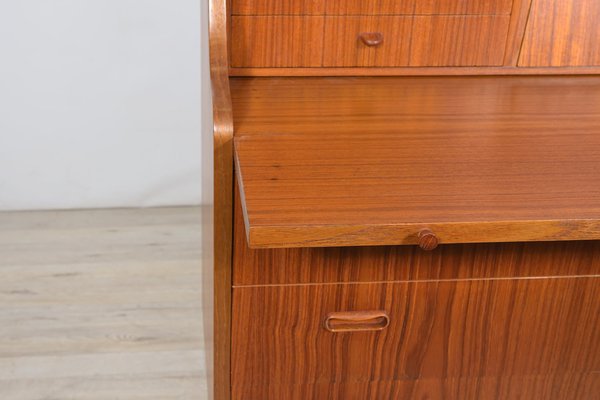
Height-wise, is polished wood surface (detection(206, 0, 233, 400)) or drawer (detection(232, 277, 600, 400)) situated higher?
polished wood surface (detection(206, 0, 233, 400))

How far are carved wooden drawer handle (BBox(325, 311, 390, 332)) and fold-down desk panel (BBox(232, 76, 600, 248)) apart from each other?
227 millimetres

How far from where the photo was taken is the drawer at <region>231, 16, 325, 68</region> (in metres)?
1.18

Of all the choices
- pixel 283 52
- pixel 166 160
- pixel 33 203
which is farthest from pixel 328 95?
pixel 33 203

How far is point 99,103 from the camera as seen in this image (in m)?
2.20

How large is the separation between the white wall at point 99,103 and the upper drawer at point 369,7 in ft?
3.10

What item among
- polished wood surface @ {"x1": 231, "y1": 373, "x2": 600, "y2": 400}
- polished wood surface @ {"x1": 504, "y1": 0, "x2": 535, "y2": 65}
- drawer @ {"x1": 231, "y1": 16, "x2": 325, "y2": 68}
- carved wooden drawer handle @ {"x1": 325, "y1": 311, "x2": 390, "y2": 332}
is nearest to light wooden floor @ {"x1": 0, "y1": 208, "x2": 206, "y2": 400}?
polished wood surface @ {"x1": 231, "y1": 373, "x2": 600, "y2": 400}

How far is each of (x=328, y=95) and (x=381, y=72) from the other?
0.39ft

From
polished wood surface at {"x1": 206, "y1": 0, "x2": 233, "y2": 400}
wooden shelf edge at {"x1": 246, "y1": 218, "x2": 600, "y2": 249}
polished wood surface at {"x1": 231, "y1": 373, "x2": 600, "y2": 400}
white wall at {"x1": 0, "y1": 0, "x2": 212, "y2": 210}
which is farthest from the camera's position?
white wall at {"x1": 0, "y1": 0, "x2": 212, "y2": 210}

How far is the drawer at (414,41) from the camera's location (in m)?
1.21

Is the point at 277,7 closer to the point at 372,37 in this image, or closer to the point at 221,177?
the point at 372,37

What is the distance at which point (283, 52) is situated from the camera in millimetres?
1204

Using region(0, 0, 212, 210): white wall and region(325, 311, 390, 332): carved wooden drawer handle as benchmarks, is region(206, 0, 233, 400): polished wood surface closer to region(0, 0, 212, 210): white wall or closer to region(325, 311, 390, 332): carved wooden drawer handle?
region(325, 311, 390, 332): carved wooden drawer handle

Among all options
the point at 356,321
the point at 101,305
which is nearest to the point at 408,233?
the point at 356,321

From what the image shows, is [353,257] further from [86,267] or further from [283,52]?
[86,267]
